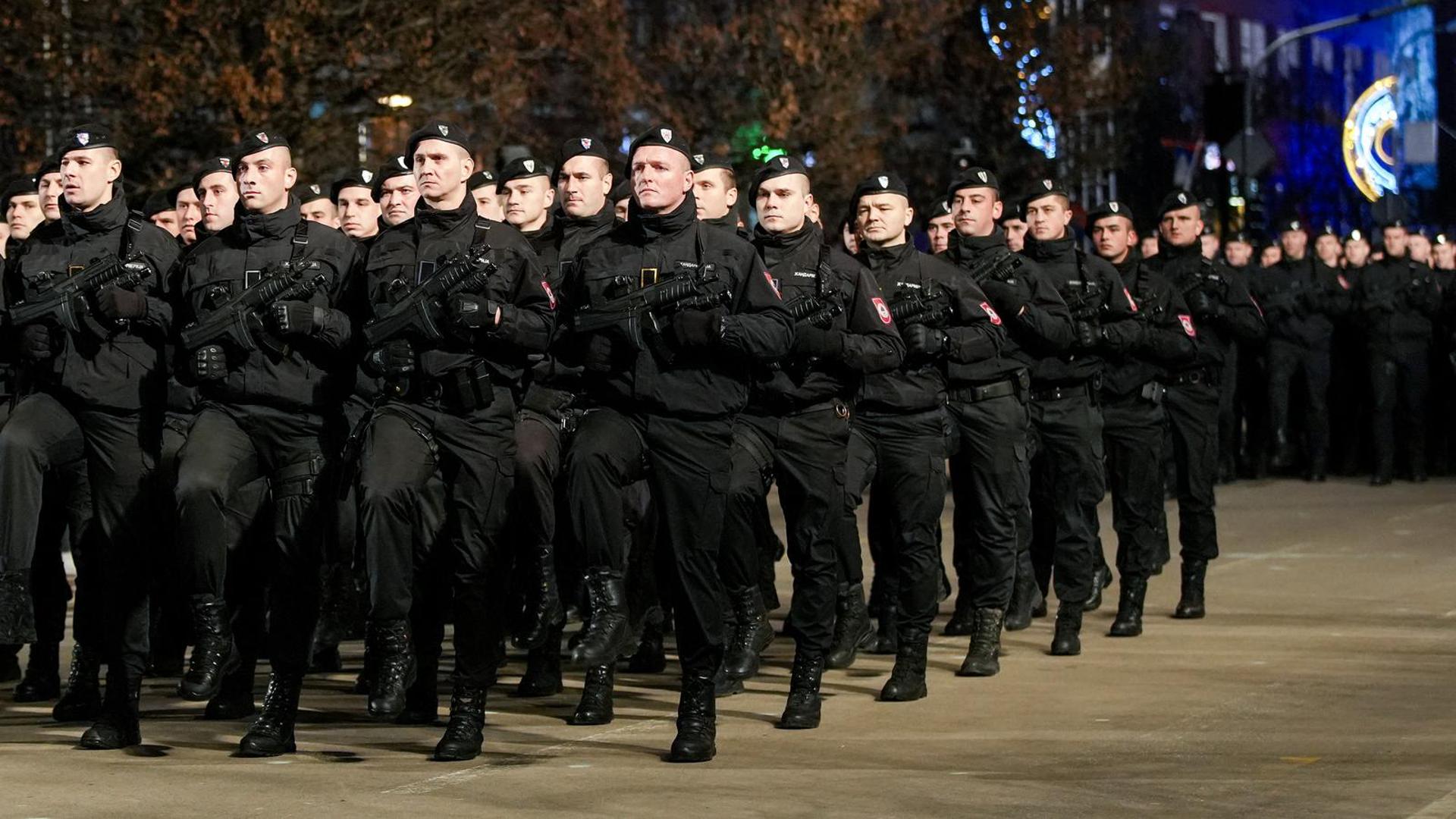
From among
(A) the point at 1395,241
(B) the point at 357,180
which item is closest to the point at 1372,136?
(A) the point at 1395,241

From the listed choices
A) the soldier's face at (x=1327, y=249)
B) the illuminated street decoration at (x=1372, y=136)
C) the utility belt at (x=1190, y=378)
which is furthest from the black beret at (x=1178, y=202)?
the illuminated street decoration at (x=1372, y=136)

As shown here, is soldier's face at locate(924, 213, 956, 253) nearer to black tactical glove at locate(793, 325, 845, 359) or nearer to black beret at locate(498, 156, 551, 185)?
black beret at locate(498, 156, 551, 185)

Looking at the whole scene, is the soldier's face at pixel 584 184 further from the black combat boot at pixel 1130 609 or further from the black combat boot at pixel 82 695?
the black combat boot at pixel 1130 609

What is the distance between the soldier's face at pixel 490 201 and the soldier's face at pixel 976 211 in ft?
7.44

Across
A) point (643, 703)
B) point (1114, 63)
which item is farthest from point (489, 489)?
point (1114, 63)

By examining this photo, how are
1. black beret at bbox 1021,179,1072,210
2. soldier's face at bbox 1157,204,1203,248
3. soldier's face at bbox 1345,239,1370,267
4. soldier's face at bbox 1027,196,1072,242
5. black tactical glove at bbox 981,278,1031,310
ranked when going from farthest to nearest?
soldier's face at bbox 1345,239,1370,267, soldier's face at bbox 1157,204,1203,248, black beret at bbox 1021,179,1072,210, soldier's face at bbox 1027,196,1072,242, black tactical glove at bbox 981,278,1031,310

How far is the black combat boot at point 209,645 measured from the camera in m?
9.27

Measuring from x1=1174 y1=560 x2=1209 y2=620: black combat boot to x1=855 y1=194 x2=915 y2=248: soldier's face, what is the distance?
129 inches

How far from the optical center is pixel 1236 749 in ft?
29.5

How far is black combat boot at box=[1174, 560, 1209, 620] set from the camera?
13.4 metres

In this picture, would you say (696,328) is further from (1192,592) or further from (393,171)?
(1192,592)

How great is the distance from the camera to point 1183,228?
1443cm

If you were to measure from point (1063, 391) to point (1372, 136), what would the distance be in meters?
51.1

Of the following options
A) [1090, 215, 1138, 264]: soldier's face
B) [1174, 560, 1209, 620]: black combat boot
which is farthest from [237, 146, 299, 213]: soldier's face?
[1174, 560, 1209, 620]: black combat boot
